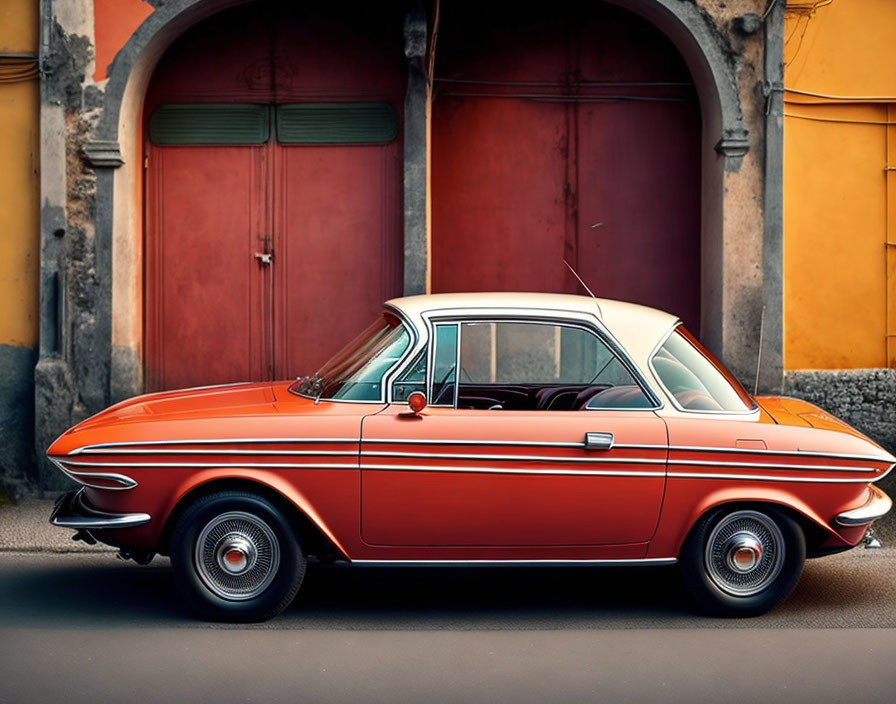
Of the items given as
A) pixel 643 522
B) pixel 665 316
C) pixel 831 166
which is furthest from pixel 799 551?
pixel 831 166

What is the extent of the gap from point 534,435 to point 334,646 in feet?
4.45

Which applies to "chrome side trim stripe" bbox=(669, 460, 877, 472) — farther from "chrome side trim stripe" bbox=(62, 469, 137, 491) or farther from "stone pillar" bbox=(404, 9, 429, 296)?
"stone pillar" bbox=(404, 9, 429, 296)

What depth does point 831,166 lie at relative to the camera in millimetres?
9828

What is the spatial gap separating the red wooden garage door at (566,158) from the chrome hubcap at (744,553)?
16.3 feet

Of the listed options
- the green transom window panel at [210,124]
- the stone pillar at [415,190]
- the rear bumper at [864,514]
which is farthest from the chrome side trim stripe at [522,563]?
the green transom window panel at [210,124]

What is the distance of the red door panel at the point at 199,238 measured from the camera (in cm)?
1027

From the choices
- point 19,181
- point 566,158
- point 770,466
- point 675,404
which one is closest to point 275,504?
point 675,404

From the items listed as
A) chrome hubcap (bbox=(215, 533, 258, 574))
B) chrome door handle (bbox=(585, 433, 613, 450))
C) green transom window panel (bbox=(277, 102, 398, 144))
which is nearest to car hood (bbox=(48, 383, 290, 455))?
chrome hubcap (bbox=(215, 533, 258, 574))

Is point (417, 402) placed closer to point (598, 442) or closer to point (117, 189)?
point (598, 442)

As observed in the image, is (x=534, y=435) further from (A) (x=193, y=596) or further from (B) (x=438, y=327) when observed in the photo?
(A) (x=193, y=596)

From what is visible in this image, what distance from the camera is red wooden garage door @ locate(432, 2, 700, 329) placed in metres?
10.4

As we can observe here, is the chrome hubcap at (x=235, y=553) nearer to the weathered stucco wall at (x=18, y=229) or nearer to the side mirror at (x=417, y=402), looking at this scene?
the side mirror at (x=417, y=402)

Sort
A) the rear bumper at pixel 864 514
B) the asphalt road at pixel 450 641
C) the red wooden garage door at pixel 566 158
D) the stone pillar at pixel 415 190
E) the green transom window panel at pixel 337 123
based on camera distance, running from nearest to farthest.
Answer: the asphalt road at pixel 450 641, the rear bumper at pixel 864 514, the stone pillar at pixel 415 190, the green transom window panel at pixel 337 123, the red wooden garage door at pixel 566 158

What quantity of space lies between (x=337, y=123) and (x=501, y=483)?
221 inches
